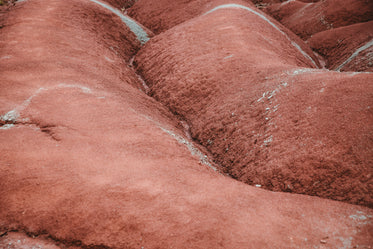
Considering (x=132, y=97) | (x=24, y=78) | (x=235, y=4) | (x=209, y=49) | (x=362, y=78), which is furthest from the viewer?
(x=235, y=4)

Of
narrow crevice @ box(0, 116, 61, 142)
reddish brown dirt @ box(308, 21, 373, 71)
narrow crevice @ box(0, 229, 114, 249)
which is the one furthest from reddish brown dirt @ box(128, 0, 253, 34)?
narrow crevice @ box(0, 229, 114, 249)

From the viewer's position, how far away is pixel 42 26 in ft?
29.5

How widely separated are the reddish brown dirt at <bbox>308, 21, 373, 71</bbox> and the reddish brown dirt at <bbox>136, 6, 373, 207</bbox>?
15.4 feet

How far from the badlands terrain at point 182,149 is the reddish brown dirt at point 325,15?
27.3 feet

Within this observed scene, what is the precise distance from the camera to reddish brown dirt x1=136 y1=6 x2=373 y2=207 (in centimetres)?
402

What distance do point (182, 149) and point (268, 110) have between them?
2467mm

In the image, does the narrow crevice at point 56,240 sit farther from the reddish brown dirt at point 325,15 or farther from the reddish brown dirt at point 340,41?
the reddish brown dirt at point 325,15

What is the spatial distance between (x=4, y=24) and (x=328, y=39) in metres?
16.7

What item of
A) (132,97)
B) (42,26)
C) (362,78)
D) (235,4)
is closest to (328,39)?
(235,4)

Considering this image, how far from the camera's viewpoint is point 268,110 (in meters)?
5.86

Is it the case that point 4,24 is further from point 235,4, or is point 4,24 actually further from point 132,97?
point 235,4

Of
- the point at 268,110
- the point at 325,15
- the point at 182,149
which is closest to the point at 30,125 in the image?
the point at 182,149

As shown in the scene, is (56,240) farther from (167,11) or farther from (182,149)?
(167,11)

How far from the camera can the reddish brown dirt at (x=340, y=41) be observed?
13.3 m
